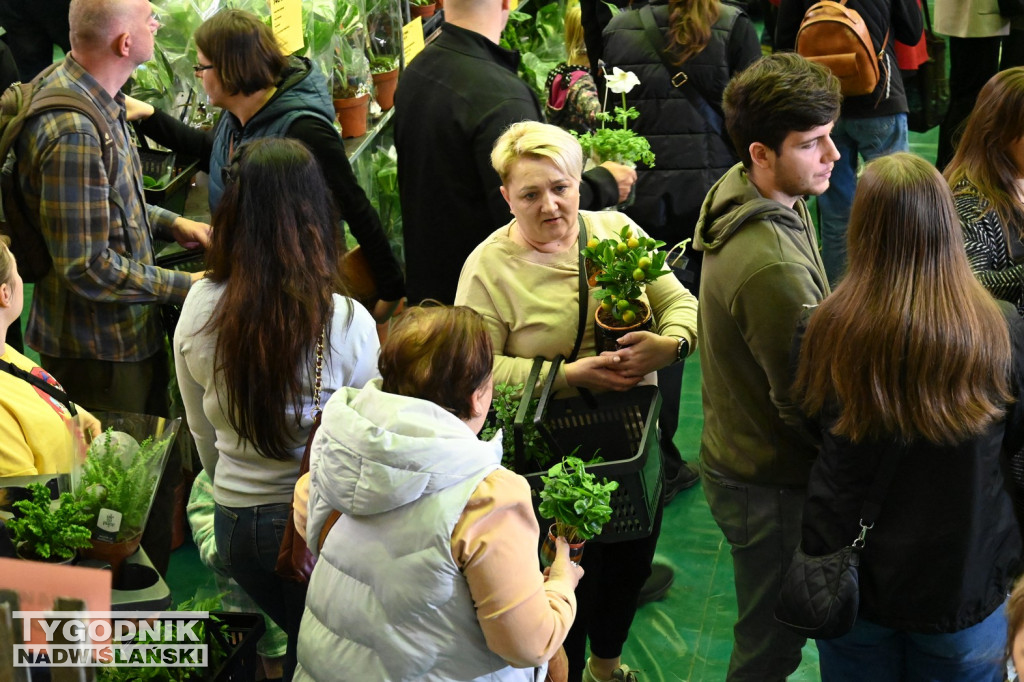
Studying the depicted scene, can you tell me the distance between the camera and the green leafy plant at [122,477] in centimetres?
218

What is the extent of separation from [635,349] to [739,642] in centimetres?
83

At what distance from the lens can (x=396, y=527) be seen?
1866 mm

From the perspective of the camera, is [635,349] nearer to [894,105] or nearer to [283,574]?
[283,574]

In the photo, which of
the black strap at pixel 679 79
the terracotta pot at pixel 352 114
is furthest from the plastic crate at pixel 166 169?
the black strap at pixel 679 79

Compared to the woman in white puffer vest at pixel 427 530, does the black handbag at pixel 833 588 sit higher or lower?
lower

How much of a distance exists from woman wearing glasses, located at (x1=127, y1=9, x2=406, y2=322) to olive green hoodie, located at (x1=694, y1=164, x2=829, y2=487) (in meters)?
1.32

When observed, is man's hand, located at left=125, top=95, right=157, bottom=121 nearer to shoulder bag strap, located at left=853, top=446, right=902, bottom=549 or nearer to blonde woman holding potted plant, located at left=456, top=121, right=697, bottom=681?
blonde woman holding potted plant, located at left=456, top=121, right=697, bottom=681

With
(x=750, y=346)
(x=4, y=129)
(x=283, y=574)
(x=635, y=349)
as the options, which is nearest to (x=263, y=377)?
(x=283, y=574)

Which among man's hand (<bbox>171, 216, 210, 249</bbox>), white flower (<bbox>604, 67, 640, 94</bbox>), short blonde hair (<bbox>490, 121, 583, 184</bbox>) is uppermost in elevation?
white flower (<bbox>604, 67, 640, 94</bbox>)

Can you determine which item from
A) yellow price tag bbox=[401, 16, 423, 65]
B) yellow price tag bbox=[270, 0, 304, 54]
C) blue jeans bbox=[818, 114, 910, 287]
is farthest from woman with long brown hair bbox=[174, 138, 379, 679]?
blue jeans bbox=[818, 114, 910, 287]

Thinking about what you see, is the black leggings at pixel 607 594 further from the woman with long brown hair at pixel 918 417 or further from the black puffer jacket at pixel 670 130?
the black puffer jacket at pixel 670 130

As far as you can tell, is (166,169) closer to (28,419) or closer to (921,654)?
(28,419)

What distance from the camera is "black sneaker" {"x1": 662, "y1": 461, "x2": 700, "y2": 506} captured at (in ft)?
13.8

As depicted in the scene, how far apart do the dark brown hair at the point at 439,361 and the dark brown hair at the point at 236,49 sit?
1786 mm
